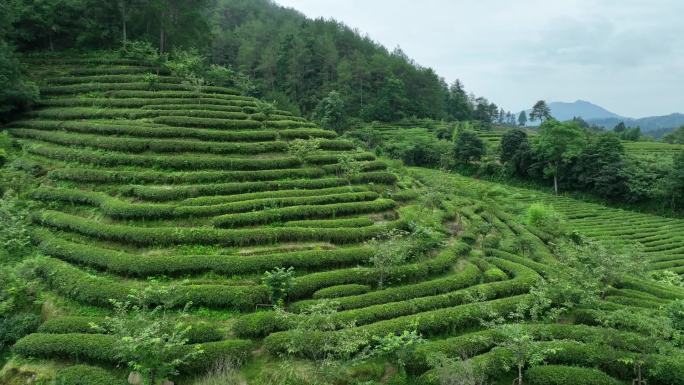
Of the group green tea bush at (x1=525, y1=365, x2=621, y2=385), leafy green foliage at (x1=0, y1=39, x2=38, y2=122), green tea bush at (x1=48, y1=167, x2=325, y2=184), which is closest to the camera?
green tea bush at (x1=525, y1=365, x2=621, y2=385)

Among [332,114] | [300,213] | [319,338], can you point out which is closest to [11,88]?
[300,213]

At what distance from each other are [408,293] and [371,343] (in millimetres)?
4265

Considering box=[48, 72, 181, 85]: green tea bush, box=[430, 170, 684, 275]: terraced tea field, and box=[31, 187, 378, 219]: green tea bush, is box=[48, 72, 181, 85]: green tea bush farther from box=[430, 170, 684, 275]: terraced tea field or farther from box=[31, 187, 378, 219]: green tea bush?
box=[430, 170, 684, 275]: terraced tea field

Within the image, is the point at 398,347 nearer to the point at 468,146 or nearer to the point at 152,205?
the point at 152,205

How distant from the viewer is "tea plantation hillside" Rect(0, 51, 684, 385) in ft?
49.0

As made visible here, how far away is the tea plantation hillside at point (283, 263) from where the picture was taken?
1493 centimetres

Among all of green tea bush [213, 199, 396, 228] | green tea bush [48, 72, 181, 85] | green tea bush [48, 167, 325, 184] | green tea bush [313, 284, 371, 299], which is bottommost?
green tea bush [313, 284, 371, 299]

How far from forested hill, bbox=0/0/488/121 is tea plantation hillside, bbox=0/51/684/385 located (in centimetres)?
1174

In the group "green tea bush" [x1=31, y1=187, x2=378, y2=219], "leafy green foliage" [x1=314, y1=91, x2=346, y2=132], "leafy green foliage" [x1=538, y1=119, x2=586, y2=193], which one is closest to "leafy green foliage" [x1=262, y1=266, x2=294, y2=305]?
"green tea bush" [x1=31, y1=187, x2=378, y2=219]

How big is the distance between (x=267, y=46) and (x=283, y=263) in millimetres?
77201

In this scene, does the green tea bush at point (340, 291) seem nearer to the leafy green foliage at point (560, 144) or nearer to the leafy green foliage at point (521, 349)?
the leafy green foliage at point (521, 349)

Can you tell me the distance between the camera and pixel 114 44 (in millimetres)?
47750

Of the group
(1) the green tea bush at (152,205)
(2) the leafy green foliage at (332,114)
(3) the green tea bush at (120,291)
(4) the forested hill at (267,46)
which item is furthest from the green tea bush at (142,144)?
(2) the leafy green foliage at (332,114)

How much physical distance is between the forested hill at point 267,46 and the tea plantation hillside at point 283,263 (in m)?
11.7
